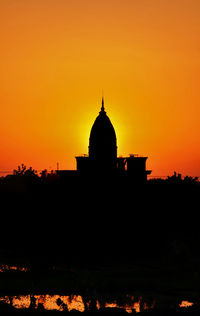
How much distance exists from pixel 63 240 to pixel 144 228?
39.8 feet

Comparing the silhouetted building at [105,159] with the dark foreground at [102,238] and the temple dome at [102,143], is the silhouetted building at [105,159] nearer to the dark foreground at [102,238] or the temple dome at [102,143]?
the temple dome at [102,143]

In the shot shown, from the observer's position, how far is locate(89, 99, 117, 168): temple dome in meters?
112

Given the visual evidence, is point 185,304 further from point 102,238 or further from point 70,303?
point 102,238

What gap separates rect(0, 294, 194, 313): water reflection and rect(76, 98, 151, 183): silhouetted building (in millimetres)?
45232

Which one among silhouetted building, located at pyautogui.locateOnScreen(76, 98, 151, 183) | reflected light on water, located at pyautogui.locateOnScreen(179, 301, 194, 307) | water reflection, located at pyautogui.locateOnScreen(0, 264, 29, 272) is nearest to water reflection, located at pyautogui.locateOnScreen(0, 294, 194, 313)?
reflected light on water, located at pyautogui.locateOnScreen(179, 301, 194, 307)

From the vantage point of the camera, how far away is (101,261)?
87250mm

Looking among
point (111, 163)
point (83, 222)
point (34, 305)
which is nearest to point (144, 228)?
point (83, 222)

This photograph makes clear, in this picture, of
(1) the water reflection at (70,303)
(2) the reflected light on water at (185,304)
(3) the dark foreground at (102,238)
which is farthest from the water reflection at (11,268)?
(2) the reflected light on water at (185,304)

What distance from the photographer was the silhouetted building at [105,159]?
363 ft

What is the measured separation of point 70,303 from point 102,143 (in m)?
51.5

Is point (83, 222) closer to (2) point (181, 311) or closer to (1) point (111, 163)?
(1) point (111, 163)

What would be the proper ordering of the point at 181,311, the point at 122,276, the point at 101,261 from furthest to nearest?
the point at 101,261 → the point at 122,276 → the point at 181,311

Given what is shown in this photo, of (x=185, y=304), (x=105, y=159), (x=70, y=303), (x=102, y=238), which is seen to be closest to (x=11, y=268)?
(x=102, y=238)

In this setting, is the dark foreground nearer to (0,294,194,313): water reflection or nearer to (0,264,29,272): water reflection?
(0,264,29,272): water reflection
